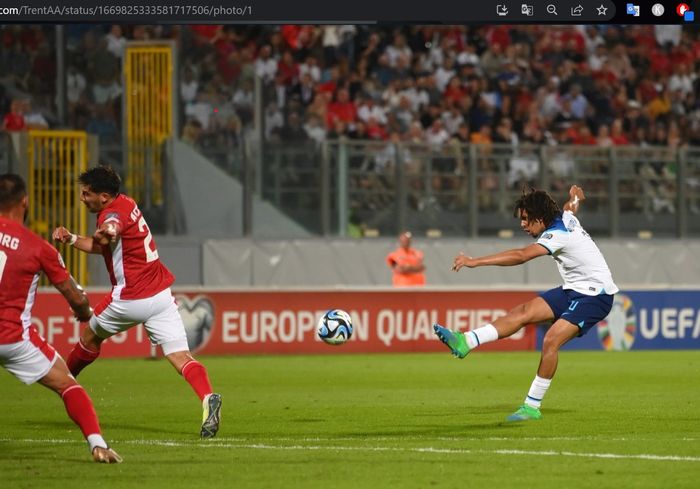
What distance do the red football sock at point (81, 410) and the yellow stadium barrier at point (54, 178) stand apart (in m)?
13.8

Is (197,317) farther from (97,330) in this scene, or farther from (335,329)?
(97,330)

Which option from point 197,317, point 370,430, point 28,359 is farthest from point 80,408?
point 197,317

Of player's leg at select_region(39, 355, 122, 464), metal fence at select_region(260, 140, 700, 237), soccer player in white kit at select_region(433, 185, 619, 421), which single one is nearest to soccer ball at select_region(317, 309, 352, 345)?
soccer player in white kit at select_region(433, 185, 619, 421)

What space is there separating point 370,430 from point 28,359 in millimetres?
3453

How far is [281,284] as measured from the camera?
24.6 m

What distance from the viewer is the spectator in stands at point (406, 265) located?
76.5 ft

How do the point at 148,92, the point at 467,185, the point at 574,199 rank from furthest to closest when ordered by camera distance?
the point at 467,185 → the point at 148,92 → the point at 574,199

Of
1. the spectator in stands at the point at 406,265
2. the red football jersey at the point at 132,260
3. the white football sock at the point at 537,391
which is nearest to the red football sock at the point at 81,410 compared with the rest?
the red football jersey at the point at 132,260

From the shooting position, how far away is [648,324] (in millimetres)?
23297

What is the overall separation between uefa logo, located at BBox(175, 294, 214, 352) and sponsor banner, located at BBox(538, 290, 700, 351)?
19.3 feet

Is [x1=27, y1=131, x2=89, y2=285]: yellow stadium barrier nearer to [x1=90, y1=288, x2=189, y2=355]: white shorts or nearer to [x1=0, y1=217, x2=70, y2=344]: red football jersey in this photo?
[x1=90, y1=288, x2=189, y2=355]: white shorts

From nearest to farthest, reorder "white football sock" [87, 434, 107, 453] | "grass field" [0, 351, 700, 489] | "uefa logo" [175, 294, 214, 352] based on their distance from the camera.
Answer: "grass field" [0, 351, 700, 489]
"white football sock" [87, 434, 107, 453]
"uefa logo" [175, 294, 214, 352]

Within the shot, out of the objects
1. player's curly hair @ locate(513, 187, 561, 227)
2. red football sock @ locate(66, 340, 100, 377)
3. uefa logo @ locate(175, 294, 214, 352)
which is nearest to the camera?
red football sock @ locate(66, 340, 100, 377)

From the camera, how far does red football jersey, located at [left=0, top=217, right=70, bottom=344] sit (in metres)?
8.99
